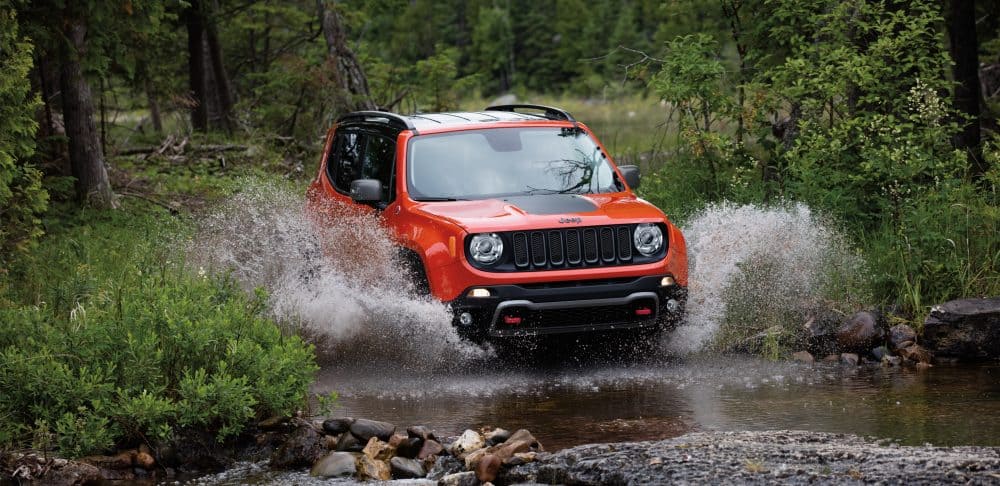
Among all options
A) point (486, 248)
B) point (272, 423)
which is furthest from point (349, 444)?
point (486, 248)

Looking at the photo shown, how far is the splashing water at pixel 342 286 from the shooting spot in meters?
9.79

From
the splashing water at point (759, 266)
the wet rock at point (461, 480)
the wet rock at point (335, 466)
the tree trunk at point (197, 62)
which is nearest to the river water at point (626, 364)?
the splashing water at point (759, 266)

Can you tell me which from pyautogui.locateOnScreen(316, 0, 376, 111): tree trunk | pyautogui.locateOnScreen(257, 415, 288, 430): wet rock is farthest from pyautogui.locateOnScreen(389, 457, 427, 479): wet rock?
pyautogui.locateOnScreen(316, 0, 376, 111): tree trunk

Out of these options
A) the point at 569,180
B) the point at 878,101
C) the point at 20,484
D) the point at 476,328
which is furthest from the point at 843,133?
the point at 20,484

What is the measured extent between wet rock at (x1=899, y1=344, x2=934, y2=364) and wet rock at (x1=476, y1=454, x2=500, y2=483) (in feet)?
15.6

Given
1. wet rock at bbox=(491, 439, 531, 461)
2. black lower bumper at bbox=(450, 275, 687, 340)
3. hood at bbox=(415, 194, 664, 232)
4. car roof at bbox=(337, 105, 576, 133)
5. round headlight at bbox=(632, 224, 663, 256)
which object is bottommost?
wet rock at bbox=(491, 439, 531, 461)

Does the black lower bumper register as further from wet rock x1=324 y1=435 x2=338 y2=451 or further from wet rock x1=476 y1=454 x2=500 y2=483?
wet rock x1=476 y1=454 x2=500 y2=483

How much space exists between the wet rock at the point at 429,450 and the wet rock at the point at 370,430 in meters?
0.34

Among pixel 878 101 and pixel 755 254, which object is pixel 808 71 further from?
pixel 755 254

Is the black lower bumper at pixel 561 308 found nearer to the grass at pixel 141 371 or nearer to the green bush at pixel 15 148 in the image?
the grass at pixel 141 371

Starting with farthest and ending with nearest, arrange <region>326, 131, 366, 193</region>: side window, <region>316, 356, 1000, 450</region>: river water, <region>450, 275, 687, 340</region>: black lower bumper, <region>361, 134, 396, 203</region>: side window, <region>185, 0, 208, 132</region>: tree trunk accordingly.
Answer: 1. <region>185, 0, 208, 132</region>: tree trunk
2. <region>326, 131, 366, 193</region>: side window
3. <region>361, 134, 396, 203</region>: side window
4. <region>450, 275, 687, 340</region>: black lower bumper
5. <region>316, 356, 1000, 450</region>: river water

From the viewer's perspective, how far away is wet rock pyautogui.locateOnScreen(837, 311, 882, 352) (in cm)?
1059

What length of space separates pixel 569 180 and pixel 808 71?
12.4 ft

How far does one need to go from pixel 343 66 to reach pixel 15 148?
1210cm
